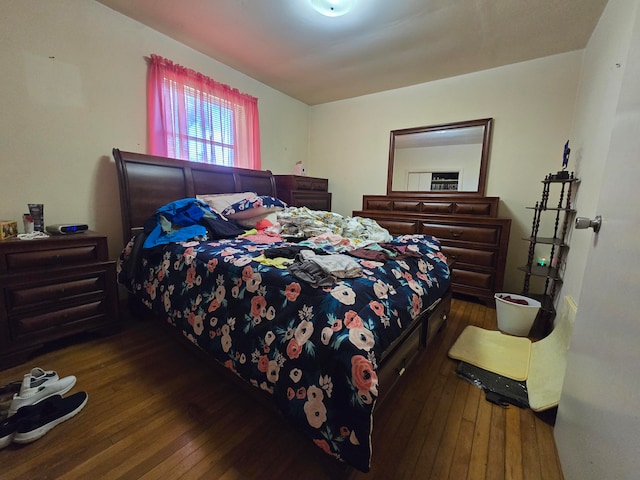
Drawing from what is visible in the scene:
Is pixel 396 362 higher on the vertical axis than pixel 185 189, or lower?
lower

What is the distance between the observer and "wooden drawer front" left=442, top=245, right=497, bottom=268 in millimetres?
2602

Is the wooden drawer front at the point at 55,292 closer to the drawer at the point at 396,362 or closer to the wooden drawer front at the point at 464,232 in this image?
the drawer at the point at 396,362

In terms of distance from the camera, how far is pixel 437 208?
305 cm

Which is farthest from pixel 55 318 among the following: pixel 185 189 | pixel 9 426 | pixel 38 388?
pixel 185 189

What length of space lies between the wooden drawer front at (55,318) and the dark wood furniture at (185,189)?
59 centimetres

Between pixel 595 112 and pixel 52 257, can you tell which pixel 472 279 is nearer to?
pixel 595 112

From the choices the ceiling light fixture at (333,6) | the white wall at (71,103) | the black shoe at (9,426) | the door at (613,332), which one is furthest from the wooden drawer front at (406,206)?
the black shoe at (9,426)

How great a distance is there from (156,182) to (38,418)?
1.76 metres

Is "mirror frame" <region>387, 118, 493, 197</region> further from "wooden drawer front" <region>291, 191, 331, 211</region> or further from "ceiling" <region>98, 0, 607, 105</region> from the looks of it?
"wooden drawer front" <region>291, 191, 331, 211</region>

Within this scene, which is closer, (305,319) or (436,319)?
(305,319)

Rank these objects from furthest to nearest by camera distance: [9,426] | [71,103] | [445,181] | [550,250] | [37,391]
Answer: [445,181], [550,250], [71,103], [37,391], [9,426]

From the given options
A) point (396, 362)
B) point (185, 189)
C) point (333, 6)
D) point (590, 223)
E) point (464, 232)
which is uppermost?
point (333, 6)

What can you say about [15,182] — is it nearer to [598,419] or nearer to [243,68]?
[243,68]

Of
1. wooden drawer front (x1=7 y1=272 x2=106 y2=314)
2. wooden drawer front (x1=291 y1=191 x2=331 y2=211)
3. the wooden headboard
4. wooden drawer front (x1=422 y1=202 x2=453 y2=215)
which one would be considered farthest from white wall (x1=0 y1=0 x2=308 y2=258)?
wooden drawer front (x1=422 y1=202 x2=453 y2=215)
